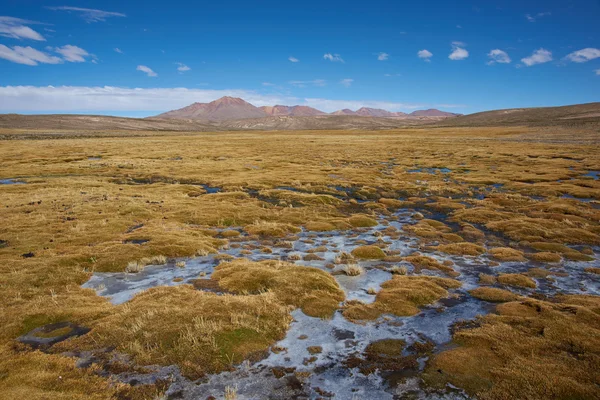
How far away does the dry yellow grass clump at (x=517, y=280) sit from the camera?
635 inches

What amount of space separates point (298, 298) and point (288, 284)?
1.13 m

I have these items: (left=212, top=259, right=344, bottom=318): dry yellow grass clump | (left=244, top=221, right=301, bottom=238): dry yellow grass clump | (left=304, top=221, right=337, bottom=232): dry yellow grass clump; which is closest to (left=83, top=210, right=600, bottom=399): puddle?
(left=212, top=259, right=344, bottom=318): dry yellow grass clump

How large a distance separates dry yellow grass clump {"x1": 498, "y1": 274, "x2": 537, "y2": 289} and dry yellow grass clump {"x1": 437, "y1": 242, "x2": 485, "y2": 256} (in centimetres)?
405

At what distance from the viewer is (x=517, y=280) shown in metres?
16.5

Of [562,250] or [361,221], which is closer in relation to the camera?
[562,250]

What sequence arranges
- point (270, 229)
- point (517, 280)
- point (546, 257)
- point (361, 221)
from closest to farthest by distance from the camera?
point (517, 280) < point (546, 257) < point (270, 229) < point (361, 221)

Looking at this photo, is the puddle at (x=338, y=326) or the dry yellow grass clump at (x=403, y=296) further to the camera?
the dry yellow grass clump at (x=403, y=296)

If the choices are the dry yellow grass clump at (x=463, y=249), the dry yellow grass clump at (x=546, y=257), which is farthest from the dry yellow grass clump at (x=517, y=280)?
the dry yellow grass clump at (x=463, y=249)

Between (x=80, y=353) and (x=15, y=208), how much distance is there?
26529 millimetres

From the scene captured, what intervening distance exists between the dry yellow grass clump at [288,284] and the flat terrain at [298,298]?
0.10 meters

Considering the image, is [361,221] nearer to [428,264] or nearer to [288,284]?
[428,264]

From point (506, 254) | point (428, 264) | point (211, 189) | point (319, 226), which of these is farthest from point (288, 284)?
point (211, 189)

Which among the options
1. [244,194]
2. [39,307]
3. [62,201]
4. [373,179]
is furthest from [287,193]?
[39,307]

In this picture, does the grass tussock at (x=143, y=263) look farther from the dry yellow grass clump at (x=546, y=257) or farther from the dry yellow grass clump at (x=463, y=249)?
the dry yellow grass clump at (x=546, y=257)
